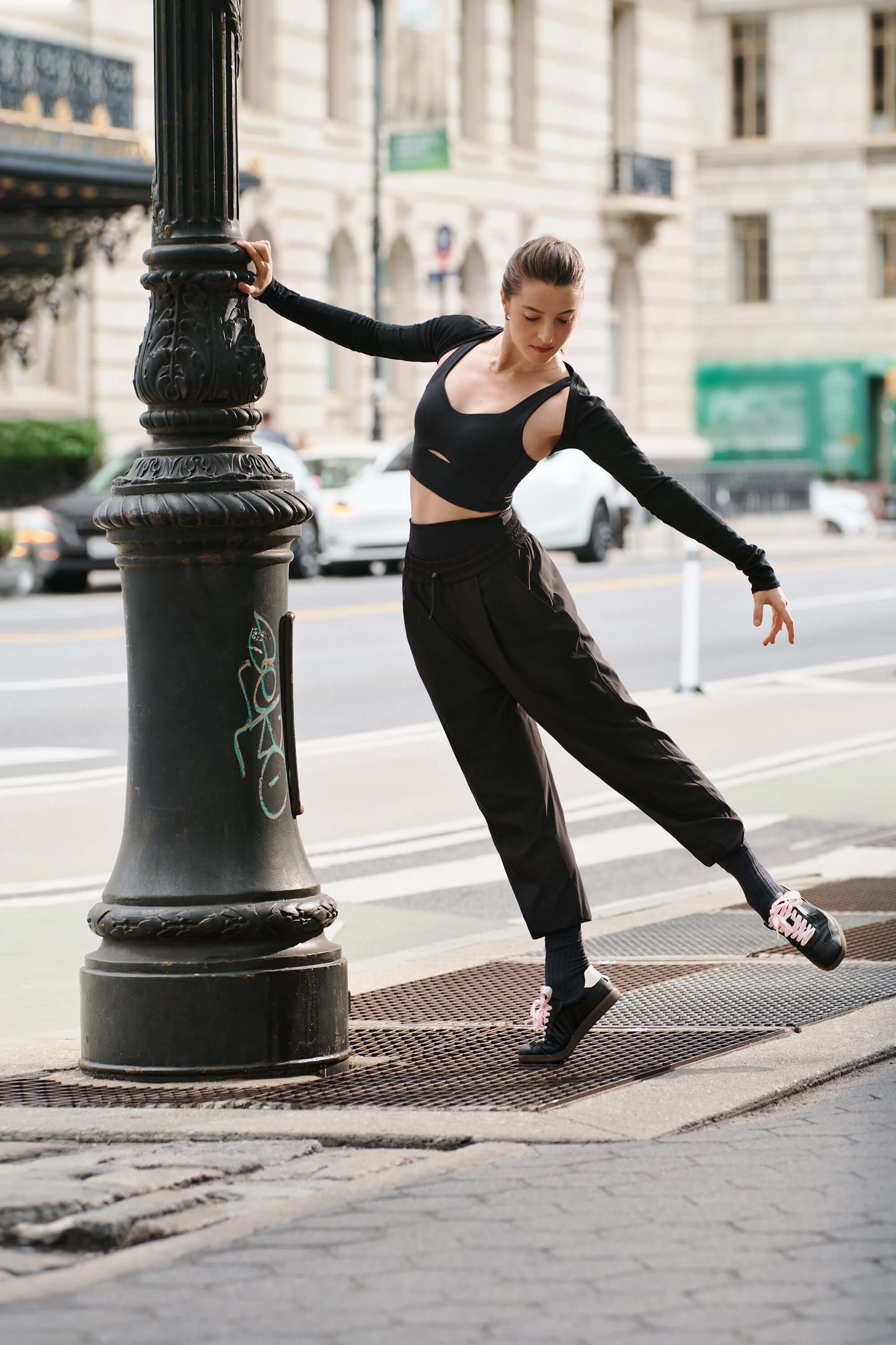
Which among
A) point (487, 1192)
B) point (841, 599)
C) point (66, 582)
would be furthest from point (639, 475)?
point (66, 582)

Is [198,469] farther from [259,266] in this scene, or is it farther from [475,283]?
[475,283]

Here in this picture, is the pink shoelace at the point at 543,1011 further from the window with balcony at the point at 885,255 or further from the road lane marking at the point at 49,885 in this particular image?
the window with balcony at the point at 885,255

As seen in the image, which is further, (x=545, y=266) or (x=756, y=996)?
(x=756, y=996)

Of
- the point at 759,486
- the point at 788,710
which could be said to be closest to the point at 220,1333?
the point at 788,710

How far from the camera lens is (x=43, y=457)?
30.4 m

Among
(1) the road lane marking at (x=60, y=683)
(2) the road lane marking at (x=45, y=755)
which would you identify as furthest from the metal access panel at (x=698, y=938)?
(1) the road lane marking at (x=60, y=683)

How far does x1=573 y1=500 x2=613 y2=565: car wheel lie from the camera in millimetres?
28016

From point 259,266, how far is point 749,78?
55.3 meters

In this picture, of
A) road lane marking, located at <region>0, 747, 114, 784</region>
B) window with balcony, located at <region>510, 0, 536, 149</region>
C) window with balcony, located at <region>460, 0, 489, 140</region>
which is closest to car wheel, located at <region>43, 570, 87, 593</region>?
road lane marking, located at <region>0, 747, 114, 784</region>

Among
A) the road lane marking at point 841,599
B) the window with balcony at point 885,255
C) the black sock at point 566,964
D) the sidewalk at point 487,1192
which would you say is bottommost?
the sidewalk at point 487,1192

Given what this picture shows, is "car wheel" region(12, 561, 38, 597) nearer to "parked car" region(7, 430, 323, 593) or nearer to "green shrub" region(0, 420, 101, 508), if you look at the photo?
"parked car" region(7, 430, 323, 593)

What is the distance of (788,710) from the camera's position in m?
13.4

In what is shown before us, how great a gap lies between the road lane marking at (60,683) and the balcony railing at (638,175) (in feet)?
108

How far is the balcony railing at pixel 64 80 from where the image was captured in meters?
27.5
